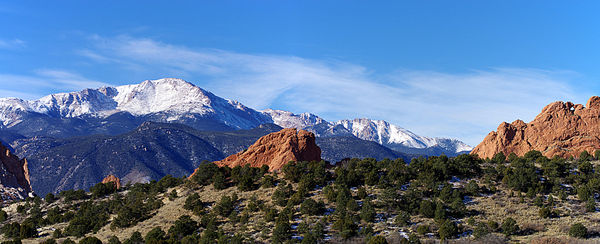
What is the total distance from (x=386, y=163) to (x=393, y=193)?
19.2 meters

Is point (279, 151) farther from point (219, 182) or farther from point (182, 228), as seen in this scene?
point (182, 228)

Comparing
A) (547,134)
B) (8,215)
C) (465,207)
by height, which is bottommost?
(8,215)

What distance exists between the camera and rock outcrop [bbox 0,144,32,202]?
129500 mm

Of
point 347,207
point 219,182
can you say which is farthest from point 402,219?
point 219,182

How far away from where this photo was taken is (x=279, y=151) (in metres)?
96.6

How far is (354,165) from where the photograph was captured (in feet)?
287

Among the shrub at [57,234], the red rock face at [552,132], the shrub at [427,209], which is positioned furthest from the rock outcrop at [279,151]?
the red rock face at [552,132]

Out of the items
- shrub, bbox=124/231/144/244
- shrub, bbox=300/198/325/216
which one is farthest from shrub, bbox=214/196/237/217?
shrub, bbox=124/231/144/244

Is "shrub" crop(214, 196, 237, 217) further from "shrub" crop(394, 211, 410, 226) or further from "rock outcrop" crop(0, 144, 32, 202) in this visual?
"rock outcrop" crop(0, 144, 32, 202)

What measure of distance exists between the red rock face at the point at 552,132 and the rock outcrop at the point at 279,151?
46.0 metres

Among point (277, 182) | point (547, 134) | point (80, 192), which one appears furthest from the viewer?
point (547, 134)

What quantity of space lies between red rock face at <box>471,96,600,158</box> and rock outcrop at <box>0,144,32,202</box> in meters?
125

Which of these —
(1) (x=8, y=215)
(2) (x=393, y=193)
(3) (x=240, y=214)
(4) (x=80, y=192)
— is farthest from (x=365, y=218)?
(1) (x=8, y=215)

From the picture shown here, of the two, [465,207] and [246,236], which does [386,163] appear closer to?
[465,207]
